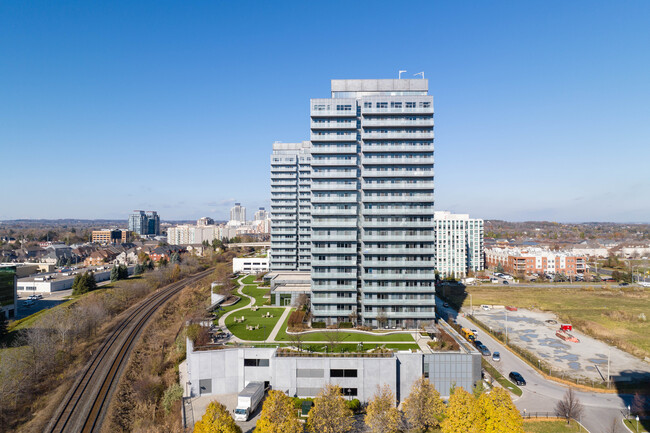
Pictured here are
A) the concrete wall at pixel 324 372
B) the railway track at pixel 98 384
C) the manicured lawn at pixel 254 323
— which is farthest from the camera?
the manicured lawn at pixel 254 323

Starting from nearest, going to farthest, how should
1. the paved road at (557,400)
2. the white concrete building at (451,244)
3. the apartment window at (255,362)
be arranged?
the paved road at (557,400) → the apartment window at (255,362) → the white concrete building at (451,244)

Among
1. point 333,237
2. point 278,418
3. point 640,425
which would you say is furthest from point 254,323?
point 640,425

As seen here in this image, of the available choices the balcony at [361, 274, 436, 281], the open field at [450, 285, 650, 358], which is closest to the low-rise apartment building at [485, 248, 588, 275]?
the open field at [450, 285, 650, 358]

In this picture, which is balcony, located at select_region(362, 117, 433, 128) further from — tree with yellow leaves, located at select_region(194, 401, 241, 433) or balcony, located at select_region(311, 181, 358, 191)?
tree with yellow leaves, located at select_region(194, 401, 241, 433)

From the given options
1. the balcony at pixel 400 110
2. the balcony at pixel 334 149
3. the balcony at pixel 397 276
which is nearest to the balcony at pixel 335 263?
the balcony at pixel 397 276

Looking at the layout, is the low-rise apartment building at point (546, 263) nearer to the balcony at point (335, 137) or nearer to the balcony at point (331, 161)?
the balcony at point (331, 161)

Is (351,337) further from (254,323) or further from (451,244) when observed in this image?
(451,244)

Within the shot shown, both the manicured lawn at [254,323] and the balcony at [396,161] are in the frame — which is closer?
the manicured lawn at [254,323]

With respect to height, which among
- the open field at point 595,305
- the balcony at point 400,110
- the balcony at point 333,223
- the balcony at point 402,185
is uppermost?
the balcony at point 400,110
